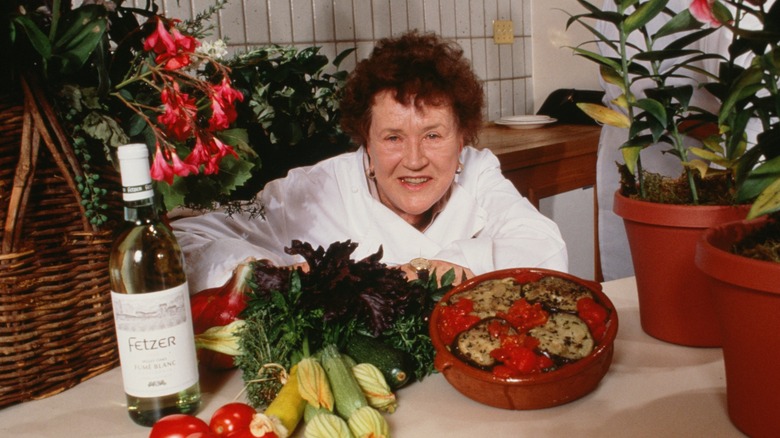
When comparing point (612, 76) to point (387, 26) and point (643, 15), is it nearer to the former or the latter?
point (643, 15)

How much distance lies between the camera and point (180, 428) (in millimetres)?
695

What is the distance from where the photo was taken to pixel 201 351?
35.3 inches

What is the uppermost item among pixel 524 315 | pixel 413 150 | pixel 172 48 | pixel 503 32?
pixel 503 32

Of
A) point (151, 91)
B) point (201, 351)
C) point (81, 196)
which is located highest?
point (151, 91)

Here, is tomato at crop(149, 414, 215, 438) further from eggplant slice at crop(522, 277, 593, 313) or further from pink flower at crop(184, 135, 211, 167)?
eggplant slice at crop(522, 277, 593, 313)

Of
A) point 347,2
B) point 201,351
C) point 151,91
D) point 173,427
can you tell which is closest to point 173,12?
point 347,2

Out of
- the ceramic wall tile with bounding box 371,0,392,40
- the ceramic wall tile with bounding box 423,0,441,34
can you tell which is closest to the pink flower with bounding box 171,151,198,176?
the ceramic wall tile with bounding box 371,0,392,40

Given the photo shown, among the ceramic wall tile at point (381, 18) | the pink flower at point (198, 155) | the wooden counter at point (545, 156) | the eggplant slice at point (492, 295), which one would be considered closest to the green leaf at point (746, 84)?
the eggplant slice at point (492, 295)

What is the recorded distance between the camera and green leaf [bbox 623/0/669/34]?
0.85 m

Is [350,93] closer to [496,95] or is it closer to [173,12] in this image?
[173,12]

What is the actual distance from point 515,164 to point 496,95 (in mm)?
914

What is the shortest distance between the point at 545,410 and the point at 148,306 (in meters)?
0.46

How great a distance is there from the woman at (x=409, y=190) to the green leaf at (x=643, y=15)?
0.69 m

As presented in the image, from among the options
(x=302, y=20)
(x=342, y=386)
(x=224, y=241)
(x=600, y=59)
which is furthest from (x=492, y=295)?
(x=302, y=20)
